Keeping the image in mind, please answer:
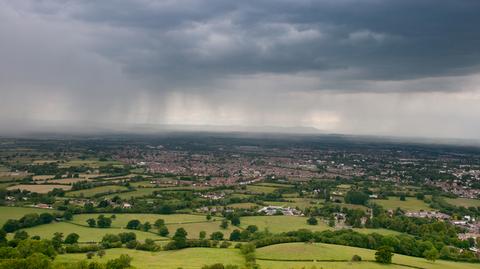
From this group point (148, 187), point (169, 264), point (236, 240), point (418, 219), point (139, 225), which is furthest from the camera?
point (148, 187)

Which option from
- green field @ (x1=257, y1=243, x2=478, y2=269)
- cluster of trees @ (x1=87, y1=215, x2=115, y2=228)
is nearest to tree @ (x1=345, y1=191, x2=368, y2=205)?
green field @ (x1=257, y1=243, x2=478, y2=269)

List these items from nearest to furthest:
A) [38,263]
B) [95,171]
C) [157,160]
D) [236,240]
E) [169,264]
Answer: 1. [38,263]
2. [169,264]
3. [236,240]
4. [95,171]
5. [157,160]

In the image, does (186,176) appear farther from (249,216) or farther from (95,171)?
(249,216)

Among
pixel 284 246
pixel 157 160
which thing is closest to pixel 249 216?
pixel 284 246

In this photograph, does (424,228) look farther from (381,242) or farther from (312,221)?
(312,221)

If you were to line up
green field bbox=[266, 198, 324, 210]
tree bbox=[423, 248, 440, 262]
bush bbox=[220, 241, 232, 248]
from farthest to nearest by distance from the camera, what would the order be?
green field bbox=[266, 198, 324, 210] → bush bbox=[220, 241, 232, 248] → tree bbox=[423, 248, 440, 262]

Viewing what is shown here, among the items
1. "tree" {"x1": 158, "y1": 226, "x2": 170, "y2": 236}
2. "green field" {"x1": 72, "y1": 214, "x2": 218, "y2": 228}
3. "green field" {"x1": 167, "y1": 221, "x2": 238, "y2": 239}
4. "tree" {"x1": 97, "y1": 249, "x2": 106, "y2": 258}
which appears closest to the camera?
"tree" {"x1": 97, "y1": 249, "x2": 106, "y2": 258}

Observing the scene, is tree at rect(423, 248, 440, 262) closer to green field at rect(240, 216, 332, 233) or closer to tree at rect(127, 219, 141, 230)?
green field at rect(240, 216, 332, 233)
